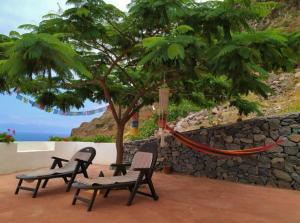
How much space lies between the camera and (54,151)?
10.6 metres

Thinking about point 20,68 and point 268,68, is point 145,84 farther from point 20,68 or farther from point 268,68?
point 20,68

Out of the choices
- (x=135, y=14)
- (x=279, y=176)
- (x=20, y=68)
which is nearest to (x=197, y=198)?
(x=279, y=176)

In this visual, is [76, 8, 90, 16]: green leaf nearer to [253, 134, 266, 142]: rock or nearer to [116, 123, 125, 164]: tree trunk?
[116, 123, 125, 164]: tree trunk

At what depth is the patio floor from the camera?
14.3 ft

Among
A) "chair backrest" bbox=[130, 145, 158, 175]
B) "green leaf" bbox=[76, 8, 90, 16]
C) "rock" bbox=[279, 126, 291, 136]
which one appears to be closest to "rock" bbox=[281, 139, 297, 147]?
"rock" bbox=[279, 126, 291, 136]

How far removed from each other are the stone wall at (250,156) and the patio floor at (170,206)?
0.39m

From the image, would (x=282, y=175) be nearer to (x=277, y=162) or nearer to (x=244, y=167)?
(x=277, y=162)

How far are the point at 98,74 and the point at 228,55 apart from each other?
2.79 metres

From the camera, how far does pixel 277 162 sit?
22.1 feet

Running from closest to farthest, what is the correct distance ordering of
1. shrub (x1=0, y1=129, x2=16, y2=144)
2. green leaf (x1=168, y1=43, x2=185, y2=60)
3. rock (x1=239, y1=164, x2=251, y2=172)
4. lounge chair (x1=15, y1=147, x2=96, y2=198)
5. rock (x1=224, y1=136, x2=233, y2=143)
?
green leaf (x1=168, y1=43, x2=185, y2=60) → lounge chair (x1=15, y1=147, x2=96, y2=198) → rock (x1=239, y1=164, x2=251, y2=172) → rock (x1=224, y1=136, x2=233, y2=143) → shrub (x1=0, y1=129, x2=16, y2=144)

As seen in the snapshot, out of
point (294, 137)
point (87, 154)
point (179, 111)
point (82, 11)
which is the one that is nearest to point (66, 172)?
point (87, 154)

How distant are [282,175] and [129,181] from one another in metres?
3.20

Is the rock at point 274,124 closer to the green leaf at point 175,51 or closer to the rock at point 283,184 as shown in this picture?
the rock at point 283,184

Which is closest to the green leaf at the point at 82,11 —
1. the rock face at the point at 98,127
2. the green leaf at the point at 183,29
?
the green leaf at the point at 183,29
